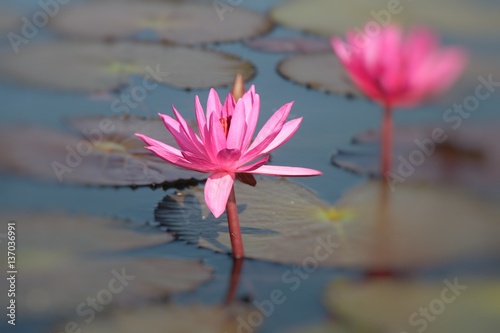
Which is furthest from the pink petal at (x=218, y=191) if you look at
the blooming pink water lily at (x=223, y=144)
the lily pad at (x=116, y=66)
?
the lily pad at (x=116, y=66)

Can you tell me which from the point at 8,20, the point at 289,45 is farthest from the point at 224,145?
the point at 8,20

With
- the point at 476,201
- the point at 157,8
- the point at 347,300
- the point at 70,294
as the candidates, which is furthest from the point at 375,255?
the point at 157,8

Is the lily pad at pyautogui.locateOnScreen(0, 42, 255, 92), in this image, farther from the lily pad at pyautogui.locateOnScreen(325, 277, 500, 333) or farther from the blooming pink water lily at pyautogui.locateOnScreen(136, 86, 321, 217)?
the lily pad at pyautogui.locateOnScreen(325, 277, 500, 333)

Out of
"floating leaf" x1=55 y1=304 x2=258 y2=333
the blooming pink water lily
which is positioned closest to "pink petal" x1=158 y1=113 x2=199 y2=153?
the blooming pink water lily

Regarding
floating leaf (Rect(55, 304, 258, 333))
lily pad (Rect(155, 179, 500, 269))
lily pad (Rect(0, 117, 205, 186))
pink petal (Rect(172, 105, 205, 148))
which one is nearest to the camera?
floating leaf (Rect(55, 304, 258, 333))

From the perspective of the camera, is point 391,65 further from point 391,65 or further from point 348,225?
point 348,225

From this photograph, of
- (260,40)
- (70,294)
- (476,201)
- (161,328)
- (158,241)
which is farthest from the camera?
(260,40)

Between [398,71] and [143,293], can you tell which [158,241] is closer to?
[143,293]
